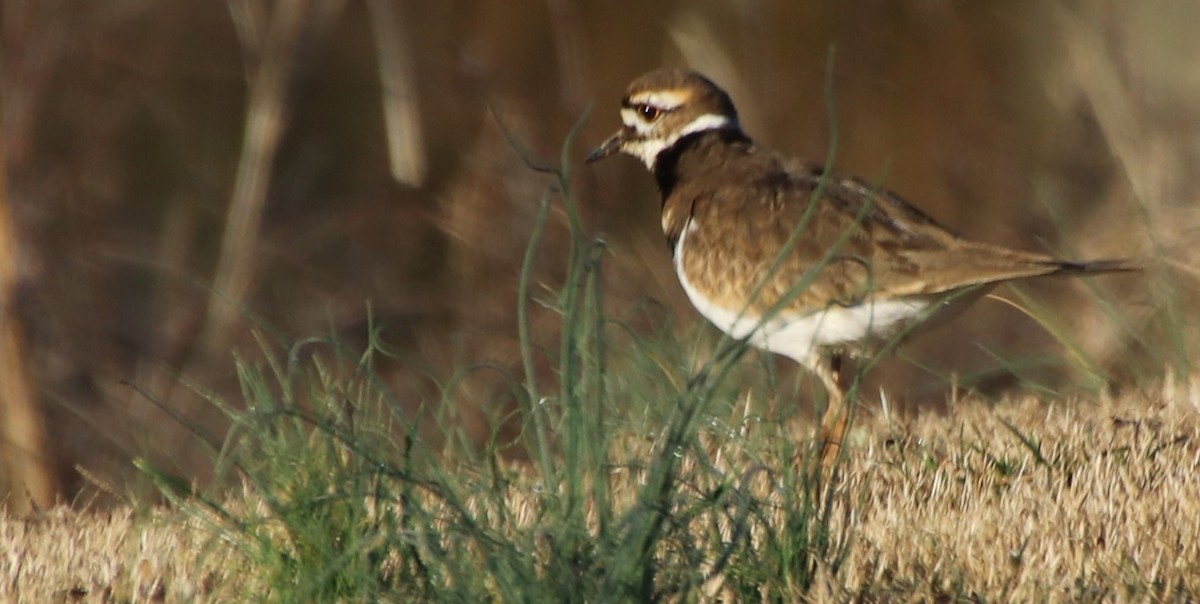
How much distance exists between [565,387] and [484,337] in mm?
6888

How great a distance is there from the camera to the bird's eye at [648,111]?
659cm

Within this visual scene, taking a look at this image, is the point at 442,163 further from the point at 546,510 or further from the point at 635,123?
the point at 546,510

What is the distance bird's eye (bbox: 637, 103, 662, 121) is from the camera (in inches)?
259

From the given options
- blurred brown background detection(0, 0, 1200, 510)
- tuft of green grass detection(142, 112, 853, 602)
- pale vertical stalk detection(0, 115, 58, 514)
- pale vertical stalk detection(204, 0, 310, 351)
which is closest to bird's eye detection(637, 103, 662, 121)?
blurred brown background detection(0, 0, 1200, 510)

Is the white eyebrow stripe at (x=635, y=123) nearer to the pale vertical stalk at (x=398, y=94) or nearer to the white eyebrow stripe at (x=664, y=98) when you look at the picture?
the white eyebrow stripe at (x=664, y=98)

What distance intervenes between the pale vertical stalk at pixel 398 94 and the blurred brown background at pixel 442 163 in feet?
0.10

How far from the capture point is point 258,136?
353 inches

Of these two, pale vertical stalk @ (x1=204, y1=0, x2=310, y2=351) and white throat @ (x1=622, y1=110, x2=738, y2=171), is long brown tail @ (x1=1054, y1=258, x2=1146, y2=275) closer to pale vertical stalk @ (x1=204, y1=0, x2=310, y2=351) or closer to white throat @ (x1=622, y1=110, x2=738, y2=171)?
white throat @ (x1=622, y1=110, x2=738, y2=171)

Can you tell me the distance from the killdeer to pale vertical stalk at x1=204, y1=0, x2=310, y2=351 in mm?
3112

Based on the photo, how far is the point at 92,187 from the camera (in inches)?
368

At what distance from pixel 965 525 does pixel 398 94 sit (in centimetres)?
653

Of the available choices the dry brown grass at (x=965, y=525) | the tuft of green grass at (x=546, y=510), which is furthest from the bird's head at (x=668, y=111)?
the tuft of green grass at (x=546, y=510)

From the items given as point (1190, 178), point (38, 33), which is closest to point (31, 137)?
point (38, 33)

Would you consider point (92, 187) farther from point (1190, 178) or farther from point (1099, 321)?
point (1190, 178)
